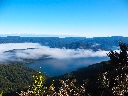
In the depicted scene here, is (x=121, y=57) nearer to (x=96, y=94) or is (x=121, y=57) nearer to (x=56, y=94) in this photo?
(x=96, y=94)

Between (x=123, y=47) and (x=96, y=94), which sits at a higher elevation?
(x=123, y=47)

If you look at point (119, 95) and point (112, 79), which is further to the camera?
point (112, 79)

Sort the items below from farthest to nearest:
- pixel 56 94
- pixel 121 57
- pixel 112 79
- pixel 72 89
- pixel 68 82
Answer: pixel 121 57 → pixel 112 79 → pixel 68 82 → pixel 72 89 → pixel 56 94

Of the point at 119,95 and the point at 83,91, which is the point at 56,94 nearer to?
the point at 83,91

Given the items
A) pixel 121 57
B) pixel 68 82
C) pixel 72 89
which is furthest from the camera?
pixel 121 57

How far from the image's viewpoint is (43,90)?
1370cm

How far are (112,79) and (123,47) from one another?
15884 millimetres

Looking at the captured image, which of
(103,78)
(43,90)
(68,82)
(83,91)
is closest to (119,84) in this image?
(103,78)

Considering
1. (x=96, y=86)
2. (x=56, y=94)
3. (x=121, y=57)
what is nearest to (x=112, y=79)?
(x=96, y=86)

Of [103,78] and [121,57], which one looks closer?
[103,78]

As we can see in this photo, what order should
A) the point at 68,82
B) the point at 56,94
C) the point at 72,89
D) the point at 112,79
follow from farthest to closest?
the point at 112,79 < the point at 68,82 < the point at 72,89 < the point at 56,94

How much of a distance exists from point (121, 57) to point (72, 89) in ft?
56.4

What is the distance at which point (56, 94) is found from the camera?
41.6 feet

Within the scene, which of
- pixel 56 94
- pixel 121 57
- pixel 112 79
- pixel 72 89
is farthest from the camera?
pixel 121 57
